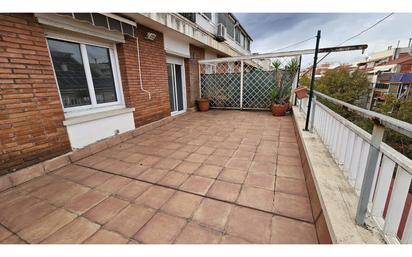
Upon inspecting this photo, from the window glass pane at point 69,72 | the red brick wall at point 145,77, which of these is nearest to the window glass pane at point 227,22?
the red brick wall at point 145,77

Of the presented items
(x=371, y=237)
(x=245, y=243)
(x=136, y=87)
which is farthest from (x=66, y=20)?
(x=371, y=237)

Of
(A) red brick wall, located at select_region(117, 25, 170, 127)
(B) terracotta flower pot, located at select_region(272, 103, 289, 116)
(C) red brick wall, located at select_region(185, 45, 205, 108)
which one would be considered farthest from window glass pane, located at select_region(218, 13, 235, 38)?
(B) terracotta flower pot, located at select_region(272, 103, 289, 116)

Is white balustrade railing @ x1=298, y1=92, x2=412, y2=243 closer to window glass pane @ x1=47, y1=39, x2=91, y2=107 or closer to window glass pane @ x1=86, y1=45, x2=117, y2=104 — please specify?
window glass pane @ x1=47, y1=39, x2=91, y2=107

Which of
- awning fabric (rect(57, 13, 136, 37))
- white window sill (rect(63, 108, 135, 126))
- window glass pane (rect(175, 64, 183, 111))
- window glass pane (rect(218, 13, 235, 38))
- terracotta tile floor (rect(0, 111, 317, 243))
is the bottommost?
terracotta tile floor (rect(0, 111, 317, 243))

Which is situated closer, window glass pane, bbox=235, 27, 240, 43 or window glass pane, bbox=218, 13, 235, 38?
window glass pane, bbox=218, 13, 235, 38

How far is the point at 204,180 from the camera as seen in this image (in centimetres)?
224

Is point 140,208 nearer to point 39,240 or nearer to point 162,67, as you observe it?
point 39,240

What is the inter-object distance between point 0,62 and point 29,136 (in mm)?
1000

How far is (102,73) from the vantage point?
146 inches

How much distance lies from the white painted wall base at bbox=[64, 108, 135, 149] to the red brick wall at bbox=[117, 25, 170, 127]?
308mm

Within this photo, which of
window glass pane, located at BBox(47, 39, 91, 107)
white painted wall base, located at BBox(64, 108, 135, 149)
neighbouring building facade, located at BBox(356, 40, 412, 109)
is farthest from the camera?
neighbouring building facade, located at BBox(356, 40, 412, 109)

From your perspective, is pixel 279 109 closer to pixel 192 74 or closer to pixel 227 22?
pixel 192 74

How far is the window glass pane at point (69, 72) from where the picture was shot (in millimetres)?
2922

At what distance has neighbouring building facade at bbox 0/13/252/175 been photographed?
2.32 meters
